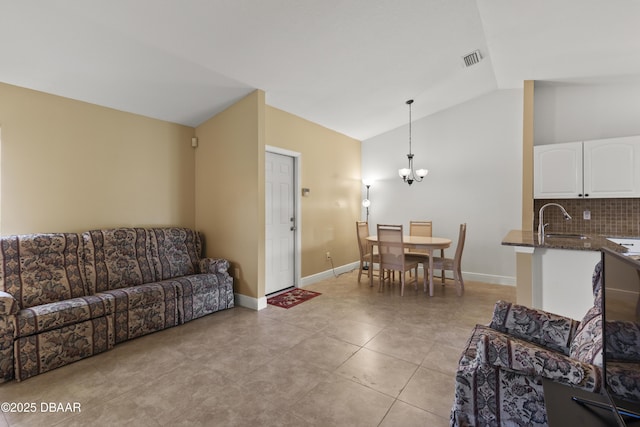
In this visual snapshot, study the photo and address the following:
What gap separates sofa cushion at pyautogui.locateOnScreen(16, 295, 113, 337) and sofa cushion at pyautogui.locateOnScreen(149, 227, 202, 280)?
89 centimetres

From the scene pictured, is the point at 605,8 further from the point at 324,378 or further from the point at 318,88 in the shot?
the point at 324,378

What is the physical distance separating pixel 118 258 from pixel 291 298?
2.11 meters

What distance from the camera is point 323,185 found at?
16.6ft

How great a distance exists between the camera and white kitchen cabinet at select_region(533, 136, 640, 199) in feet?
11.2

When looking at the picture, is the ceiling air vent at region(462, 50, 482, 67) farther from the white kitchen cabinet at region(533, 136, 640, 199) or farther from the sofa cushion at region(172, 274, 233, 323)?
the sofa cushion at region(172, 274, 233, 323)

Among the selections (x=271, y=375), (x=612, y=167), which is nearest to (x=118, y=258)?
(x=271, y=375)

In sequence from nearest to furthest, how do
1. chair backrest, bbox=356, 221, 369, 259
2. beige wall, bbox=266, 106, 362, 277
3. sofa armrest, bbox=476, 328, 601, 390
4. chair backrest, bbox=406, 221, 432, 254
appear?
1. sofa armrest, bbox=476, 328, 601, 390
2. beige wall, bbox=266, 106, 362, 277
3. chair backrest, bbox=356, 221, 369, 259
4. chair backrest, bbox=406, 221, 432, 254

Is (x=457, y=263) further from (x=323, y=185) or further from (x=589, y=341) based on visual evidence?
(x=589, y=341)

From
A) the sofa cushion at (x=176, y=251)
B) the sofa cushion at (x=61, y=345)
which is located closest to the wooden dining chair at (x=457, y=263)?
the sofa cushion at (x=176, y=251)

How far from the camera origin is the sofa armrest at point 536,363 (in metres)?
1.13

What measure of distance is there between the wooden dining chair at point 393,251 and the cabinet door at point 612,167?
2301 millimetres

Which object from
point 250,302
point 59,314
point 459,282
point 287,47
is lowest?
point 250,302

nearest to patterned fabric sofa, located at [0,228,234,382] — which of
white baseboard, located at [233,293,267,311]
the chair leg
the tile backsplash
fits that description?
white baseboard, located at [233,293,267,311]

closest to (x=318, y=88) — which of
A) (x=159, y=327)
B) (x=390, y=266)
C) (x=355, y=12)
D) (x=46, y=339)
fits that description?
(x=355, y=12)
